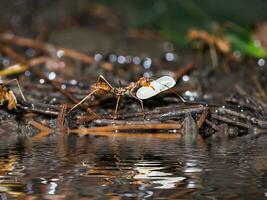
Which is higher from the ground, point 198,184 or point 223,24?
point 223,24

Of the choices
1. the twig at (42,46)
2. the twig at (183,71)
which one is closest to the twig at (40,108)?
the twig at (183,71)

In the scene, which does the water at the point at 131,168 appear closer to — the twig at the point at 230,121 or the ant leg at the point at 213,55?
the twig at the point at 230,121

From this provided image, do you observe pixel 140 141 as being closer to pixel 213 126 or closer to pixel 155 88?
pixel 155 88

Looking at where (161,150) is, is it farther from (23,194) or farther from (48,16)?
(48,16)

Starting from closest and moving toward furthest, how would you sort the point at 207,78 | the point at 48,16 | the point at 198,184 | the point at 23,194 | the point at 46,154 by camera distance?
the point at 23,194
the point at 198,184
the point at 46,154
the point at 207,78
the point at 48,16

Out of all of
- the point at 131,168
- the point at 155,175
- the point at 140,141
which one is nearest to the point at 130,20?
the point at 140,141

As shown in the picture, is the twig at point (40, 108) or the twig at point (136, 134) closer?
the twig at point (136, 134)

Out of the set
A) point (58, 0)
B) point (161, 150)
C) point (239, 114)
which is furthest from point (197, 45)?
point (161, 150)
